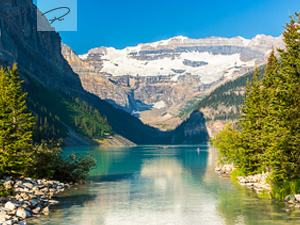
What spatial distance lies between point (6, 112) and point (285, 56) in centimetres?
3501

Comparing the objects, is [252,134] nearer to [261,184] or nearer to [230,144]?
[230,144]

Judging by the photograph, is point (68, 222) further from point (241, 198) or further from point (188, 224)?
point (241, 198)

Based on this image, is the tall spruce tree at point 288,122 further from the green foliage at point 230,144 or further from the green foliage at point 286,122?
the green foliage at point 230,144

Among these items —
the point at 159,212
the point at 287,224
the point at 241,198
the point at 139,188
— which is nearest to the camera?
the point at 287,224

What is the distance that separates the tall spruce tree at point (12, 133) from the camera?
43.5 metres

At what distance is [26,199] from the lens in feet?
123

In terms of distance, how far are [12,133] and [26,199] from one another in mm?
10801

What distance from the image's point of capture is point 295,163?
1473 inches

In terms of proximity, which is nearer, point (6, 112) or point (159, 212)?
point (159, 212)

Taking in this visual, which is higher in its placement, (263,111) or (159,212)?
(263,111)

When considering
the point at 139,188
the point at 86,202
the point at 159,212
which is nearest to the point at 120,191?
the point at 139,188

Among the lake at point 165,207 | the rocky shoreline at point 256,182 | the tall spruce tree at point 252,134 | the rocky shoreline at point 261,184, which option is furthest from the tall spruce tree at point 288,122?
the tall spruce tree at point 252,134

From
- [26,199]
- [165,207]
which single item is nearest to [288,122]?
[165,207]

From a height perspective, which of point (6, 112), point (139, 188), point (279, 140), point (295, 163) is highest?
point (6, 112)
